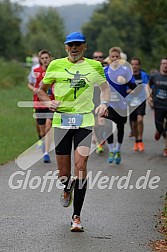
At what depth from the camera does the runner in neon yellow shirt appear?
851 cm

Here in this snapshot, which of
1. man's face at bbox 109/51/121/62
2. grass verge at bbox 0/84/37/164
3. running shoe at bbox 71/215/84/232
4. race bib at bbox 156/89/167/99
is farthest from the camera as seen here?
race bib at bbox 156/89/167/99

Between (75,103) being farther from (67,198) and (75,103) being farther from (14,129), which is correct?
(14,129)

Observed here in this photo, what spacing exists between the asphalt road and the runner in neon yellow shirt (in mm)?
508

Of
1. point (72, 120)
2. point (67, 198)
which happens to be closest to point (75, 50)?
point (72, 120)

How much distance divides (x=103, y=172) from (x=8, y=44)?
69.6 meters

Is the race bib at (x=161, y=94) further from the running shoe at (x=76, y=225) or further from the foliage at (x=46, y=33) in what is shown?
the foliage at (x=46, y=33)

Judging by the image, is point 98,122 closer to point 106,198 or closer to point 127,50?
point 106,198

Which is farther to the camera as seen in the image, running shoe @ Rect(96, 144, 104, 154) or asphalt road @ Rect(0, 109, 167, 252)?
running shoe @ Rect(96, 144, 104, 154)

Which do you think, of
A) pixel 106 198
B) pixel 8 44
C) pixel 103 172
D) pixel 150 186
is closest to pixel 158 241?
pixel 106 198

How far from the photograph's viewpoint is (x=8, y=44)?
81500mm

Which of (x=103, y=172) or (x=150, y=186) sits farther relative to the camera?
A: (x=103, y=172)

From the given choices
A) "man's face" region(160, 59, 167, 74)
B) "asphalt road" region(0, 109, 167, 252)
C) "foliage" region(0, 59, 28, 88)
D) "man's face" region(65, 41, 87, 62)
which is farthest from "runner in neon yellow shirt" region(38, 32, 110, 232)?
"foliage" region(0, 59, 28, 88)

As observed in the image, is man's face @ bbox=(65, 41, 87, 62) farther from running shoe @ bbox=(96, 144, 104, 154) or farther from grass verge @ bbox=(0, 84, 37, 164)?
running shoe @ bbox=(96, 144, 104, 154)

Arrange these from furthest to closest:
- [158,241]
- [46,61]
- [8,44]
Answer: [8,44]
[46,61]
[158,241]
